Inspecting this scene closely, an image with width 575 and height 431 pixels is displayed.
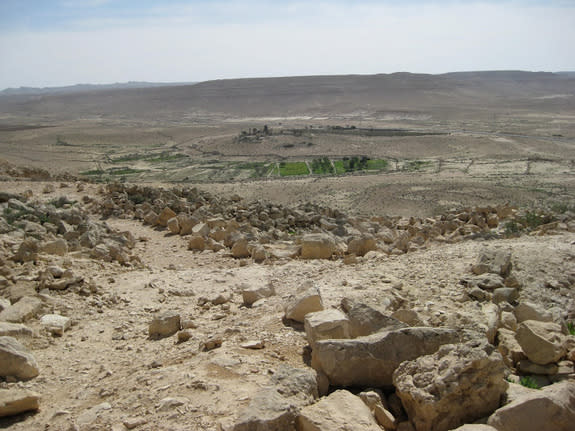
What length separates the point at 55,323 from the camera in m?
5.85

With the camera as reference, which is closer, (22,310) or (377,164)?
(22,310)

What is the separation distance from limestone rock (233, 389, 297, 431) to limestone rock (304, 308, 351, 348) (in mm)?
1042

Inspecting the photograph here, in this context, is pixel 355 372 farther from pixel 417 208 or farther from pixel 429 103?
pixel 429 103

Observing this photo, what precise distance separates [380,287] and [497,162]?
113 ft

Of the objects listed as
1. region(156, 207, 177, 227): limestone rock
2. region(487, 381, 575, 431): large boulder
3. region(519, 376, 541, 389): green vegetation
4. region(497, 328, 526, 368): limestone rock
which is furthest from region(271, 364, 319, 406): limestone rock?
region(156, 207, 177, 227): limestone rock

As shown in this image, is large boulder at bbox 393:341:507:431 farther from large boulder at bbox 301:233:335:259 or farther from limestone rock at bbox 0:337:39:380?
large boulder at bbox 301:233:335:259

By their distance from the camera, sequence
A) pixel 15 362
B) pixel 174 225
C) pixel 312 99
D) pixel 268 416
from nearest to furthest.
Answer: pixel 268 416, pixel 15 362, pixel 174 225, pixel 312 99

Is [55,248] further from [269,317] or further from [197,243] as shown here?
[269,317]

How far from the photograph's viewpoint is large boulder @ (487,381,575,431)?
140 inches

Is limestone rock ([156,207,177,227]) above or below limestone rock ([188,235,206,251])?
above

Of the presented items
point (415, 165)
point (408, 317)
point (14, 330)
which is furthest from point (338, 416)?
point (415, 165)

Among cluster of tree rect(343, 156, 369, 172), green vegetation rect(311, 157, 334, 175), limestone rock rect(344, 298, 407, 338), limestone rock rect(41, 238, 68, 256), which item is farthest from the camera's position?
cluster of tree rect(343, 156, 369, 172)

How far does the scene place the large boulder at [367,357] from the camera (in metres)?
4.23

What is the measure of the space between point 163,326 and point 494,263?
4.77 metres
